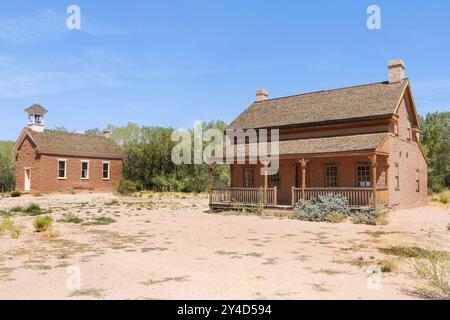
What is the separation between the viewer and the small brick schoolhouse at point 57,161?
115 feet

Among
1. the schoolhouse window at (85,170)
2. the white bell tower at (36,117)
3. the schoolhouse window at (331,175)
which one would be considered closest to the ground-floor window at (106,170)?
the schoolhouse window at (85,170)

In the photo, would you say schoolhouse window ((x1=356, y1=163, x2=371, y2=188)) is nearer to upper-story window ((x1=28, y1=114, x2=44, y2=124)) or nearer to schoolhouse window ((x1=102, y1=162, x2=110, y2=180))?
schoolhouse window ((x1=102, y1=162, x2=110, y2=180))

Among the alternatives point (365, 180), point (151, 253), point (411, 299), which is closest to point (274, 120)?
point (365, 180)

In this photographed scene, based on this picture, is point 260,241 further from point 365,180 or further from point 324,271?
point 365,180

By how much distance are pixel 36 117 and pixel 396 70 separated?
3064 cm

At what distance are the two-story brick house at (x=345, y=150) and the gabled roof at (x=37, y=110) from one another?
20361 millimetres

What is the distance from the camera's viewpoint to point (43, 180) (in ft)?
114

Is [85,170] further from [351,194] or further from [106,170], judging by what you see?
[351,194]

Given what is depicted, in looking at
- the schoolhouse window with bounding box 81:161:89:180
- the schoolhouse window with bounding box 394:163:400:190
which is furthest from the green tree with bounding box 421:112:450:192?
the schoolhouse window with bounding box 81:161:89:180

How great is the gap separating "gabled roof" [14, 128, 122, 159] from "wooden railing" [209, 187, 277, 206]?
18.6 metres

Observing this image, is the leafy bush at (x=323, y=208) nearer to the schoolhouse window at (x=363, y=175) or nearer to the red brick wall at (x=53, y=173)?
the schoolhouse window at (x=363, y=175)

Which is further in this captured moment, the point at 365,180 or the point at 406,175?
the point at 406,175
